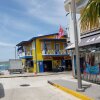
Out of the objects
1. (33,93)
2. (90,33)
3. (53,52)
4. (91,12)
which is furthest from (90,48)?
(53,52)

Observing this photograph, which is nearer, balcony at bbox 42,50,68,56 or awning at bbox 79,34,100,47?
awning at bbox 79,34,100,47

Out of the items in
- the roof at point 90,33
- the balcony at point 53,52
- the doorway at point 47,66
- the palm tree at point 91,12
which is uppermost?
the balcony at point 53,52

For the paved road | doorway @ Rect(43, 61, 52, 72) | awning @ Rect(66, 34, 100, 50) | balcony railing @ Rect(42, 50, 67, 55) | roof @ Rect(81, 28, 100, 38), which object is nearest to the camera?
the paved road

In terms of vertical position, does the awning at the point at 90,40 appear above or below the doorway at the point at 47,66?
above

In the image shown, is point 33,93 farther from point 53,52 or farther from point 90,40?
A: point 53,52

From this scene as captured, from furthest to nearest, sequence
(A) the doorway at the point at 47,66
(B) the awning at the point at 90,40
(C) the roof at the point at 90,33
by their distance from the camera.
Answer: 1. (A) the doorway at the point at 47,66
2. (C) the roof at the point at 90,33
3. (B) the awning at the point at 90,40

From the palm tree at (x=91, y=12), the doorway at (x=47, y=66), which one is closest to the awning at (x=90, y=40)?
the palm tree at (x=91, y=12)

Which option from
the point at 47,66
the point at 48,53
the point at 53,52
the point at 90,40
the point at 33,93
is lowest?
the point at 33,93

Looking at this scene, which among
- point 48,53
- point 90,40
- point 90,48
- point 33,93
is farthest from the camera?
point 48,53

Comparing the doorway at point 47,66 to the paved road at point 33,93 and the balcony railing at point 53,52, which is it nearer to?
the balcony railing at point 53,52

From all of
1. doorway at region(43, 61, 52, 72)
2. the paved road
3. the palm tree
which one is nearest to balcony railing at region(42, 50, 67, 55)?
doorway at region(43, 61, 52, 72)

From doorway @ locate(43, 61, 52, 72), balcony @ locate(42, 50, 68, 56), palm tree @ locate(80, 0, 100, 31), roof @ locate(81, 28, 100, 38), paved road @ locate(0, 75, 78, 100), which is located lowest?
paved road @ locate(0, 75, 78, 100)

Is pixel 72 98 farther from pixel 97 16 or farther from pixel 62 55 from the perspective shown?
pixel 62 55

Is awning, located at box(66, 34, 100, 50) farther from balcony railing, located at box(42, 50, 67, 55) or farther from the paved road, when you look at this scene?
balcony railing, located at box(42, 50, 67, 55)
